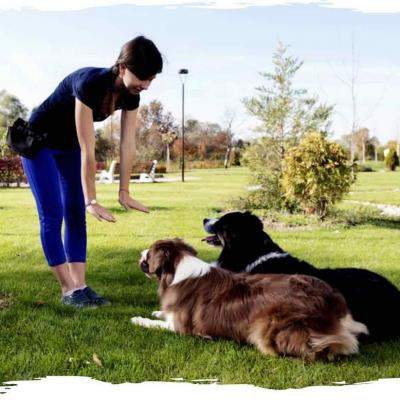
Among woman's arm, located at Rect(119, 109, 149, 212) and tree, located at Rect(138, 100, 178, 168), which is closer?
woman's arm, located at Rect(119, 109, 149, 212)

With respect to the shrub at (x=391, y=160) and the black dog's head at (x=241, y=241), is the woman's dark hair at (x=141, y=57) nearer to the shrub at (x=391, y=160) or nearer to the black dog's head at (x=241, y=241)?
the black dog's head at (x=241, y=241)

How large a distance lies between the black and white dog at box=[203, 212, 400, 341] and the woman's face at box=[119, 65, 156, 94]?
4.14 feet

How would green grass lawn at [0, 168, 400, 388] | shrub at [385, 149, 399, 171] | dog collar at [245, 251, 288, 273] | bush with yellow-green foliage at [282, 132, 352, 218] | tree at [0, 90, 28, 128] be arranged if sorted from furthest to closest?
shrub at [385, 149, 399, 171], tree at [0, 90, 28, 128], bush with yellow-green foliage at [282, 132, 352, 218], dog collar at [245, 251, 288, 273], green grass lawn at [0, 168, 400, 388]

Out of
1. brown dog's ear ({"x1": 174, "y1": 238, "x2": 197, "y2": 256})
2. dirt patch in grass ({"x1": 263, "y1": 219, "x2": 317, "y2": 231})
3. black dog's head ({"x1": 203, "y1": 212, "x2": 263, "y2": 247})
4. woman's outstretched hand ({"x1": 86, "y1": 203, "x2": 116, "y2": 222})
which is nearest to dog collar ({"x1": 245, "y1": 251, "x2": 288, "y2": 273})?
black dog's head ({"x1": 203, "y1": 212, "x2": 263, "y2": 247})

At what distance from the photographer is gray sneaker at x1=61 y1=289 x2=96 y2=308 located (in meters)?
4.46

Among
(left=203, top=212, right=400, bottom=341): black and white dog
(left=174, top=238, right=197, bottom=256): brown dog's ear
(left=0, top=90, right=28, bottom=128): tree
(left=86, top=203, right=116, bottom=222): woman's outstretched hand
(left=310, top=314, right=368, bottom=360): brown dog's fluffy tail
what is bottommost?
(left=310, top=314, right=368, bottom=360): brown dog's fluffy tail

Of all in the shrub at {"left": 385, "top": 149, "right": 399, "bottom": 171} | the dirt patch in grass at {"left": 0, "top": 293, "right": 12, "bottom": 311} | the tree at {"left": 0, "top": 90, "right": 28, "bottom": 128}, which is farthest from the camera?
the shrub at {"left": 385, "top": 149, "right": 399, "bottom": 171}

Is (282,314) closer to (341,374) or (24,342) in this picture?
(341,374)

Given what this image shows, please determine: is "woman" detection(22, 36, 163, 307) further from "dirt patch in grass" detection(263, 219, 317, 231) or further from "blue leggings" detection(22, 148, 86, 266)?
"dirt patch in grass" detection(263, 219, 317, 231)

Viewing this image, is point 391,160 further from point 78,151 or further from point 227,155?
point 78,151

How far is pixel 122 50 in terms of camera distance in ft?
12.4

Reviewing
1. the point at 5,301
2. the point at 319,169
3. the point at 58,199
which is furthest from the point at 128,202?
the point at 319,169

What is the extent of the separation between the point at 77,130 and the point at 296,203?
7281mm

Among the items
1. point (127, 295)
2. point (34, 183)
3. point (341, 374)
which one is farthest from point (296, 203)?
point (341, 374)
